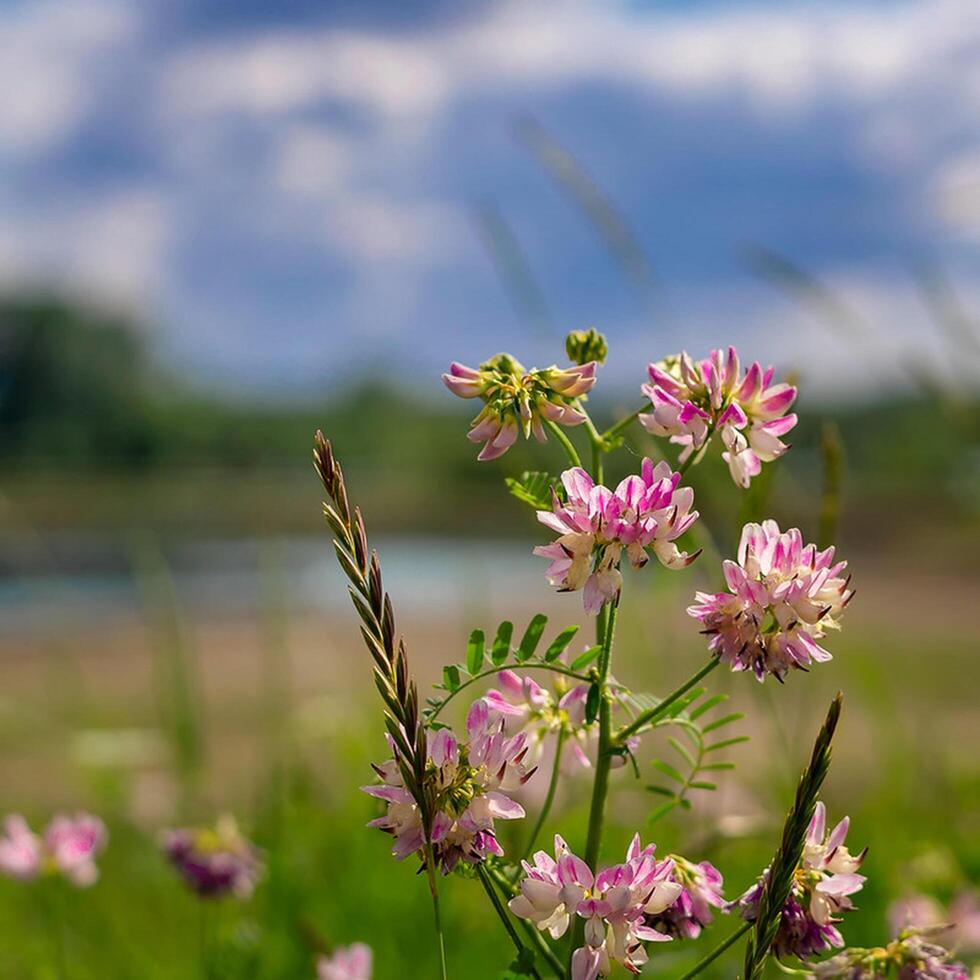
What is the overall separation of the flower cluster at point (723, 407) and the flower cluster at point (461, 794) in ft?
0.86

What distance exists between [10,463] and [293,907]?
4188cm

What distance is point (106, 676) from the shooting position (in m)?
8.16

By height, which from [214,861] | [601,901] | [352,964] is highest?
[601,901]

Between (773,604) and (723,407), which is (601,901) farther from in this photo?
(723,407)

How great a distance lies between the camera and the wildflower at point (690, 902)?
3.00 feet

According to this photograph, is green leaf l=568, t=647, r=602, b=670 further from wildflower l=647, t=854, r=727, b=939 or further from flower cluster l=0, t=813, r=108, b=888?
flower cluster l=0, t=813, r=108, b=888

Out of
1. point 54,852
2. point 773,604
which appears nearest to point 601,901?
point 773,604

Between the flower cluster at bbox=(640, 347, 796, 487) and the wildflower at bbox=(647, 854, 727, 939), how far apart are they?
30 centimetres

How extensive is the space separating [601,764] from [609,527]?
20 centimetres

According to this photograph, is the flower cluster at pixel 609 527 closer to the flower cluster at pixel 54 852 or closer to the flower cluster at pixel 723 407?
the flower cluster at pixel 723 407

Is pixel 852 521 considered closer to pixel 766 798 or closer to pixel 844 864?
pixel 766 798

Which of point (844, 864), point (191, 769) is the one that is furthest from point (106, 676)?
point (844, 864)

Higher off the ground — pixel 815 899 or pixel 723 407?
pixel 723 407

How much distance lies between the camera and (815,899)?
0.91 metres
